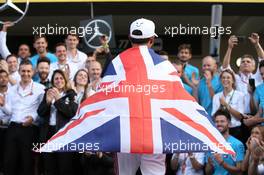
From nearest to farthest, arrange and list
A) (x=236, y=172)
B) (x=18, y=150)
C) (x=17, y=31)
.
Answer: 1. (x=236, y=172)
2. (x=18, y=150)
3. (x=17, y=31)

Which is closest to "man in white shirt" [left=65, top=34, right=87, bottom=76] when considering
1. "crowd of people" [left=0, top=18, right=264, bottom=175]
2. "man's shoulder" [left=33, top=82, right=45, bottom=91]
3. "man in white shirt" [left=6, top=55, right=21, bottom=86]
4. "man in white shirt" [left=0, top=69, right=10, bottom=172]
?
"crowd of people" [left=0, top=18, right=264, bottom=175]

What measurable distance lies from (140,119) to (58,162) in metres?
2.87

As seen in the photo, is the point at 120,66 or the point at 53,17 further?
the point at 53,17

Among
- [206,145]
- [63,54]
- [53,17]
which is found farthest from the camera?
[53,17]

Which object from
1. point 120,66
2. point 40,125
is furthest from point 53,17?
point 120,66

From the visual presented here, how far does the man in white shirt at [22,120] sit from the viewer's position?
8.73 metres

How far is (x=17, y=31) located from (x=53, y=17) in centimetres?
160

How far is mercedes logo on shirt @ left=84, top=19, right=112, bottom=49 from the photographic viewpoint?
10.3 metres

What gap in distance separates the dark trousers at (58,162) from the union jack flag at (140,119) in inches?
96.1

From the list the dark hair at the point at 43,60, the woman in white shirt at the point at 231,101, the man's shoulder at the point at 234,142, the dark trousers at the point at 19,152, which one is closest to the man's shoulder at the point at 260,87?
the woman in white shirt at the point at 231,101

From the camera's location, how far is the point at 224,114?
326 inches

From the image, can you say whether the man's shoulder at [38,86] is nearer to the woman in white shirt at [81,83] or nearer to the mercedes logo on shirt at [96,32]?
the woman in white shirt at [81,83]

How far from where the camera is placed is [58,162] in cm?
859

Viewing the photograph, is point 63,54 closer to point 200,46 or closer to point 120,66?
point 120,66
